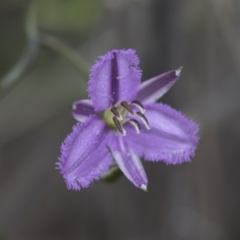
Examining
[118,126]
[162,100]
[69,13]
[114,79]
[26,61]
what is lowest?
[118,126]

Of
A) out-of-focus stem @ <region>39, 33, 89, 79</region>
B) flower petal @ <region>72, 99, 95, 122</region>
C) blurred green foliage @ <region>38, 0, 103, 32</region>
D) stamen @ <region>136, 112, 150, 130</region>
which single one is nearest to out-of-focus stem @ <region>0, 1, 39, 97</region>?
out-of-focus stem @ <region>39, 33, 89, 79</region>

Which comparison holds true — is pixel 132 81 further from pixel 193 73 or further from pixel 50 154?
pixel 50 154

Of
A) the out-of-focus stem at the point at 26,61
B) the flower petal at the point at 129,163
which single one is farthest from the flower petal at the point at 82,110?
the out-of-focus stem at the point at 26,61

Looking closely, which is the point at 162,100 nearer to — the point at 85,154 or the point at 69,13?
the point at 69,13

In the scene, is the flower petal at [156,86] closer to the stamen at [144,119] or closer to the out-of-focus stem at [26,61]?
the stamen at [144,119]

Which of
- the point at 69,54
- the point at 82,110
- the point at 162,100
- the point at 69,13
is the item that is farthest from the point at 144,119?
the point at 69,13

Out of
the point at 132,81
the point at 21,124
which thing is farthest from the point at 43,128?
the point at 132,81
